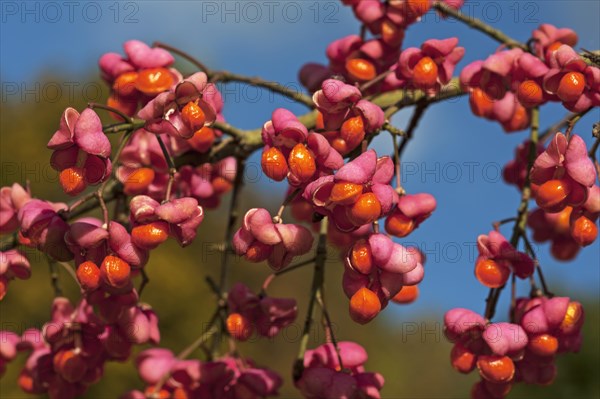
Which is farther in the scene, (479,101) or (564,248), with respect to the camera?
(564,248)

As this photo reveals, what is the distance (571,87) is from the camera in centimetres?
121

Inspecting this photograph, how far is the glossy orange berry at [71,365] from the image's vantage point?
145cm

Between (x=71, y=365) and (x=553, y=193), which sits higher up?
(x=553, y=193)

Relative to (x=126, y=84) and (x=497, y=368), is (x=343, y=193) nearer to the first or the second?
(x=497, y=368)

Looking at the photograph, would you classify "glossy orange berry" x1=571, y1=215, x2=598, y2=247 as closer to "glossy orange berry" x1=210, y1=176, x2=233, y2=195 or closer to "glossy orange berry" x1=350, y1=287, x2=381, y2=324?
"glossy orange berry" x1=350, y1=287, x2=381, y2=324

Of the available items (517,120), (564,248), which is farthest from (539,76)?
(564,248)

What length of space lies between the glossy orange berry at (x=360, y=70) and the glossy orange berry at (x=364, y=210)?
23.7 inches

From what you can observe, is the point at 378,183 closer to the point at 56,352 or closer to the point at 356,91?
the point at 356,91

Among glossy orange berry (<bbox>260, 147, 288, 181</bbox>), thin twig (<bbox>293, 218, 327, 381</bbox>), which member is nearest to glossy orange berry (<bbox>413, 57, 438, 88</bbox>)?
thin twig (<bbox>293, 218, 327, 381</bbox>)

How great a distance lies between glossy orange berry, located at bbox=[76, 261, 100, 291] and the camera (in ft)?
3.84

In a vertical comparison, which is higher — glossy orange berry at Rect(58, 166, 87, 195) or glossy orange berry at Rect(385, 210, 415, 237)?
glossy orange berry at Rect(58, 166, 87, 195)

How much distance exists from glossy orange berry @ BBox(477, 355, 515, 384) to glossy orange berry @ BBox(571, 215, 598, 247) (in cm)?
21

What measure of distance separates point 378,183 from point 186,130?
28cm

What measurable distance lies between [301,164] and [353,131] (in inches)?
4.9
